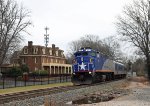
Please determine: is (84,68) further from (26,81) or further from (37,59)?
(37,59)

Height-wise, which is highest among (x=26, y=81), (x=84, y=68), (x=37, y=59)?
(x=37, y=59)

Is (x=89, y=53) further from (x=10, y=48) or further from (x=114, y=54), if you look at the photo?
(x=114, y=54)

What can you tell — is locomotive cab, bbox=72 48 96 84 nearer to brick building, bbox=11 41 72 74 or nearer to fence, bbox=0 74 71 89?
fence, bbox=0 74 71 89

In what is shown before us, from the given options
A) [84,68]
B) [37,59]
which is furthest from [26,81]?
[37,59]

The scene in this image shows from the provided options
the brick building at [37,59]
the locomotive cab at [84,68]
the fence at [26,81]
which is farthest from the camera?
the brick building at [37,59]

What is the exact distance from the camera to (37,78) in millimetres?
48281

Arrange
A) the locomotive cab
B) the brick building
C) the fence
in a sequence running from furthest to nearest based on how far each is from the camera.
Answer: the brick building, the locomotive cab, the fence

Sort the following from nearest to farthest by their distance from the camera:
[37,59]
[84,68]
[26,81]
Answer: [84,68] → [26,81] → [37,59]

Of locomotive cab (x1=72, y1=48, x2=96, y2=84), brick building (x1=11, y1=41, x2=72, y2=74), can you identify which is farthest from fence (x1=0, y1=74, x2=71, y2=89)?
brick building (x1=11, y1=41, x2=72, y2=74)

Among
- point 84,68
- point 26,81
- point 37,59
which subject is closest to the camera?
point 84,68

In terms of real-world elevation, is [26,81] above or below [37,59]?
below

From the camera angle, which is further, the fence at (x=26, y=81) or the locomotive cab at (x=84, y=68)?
the locomotive cab at (x=84, y=68)

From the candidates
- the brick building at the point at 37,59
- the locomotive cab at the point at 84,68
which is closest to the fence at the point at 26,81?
the locomotive cab at the point at 84,68

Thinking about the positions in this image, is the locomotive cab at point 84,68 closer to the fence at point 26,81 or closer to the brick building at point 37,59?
the fence at point 26,81
